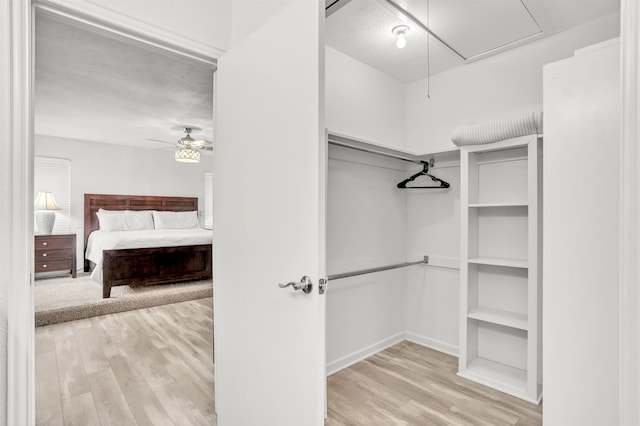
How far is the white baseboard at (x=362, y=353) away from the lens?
246 centimetres

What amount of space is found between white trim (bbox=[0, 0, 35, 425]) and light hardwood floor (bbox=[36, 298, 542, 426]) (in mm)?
963

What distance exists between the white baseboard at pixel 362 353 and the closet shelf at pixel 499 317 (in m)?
0.79

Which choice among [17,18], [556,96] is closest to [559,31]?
[556,96]

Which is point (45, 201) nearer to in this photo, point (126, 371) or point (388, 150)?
point (126, 371)

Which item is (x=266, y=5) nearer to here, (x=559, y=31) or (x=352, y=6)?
(x=352, y=6)

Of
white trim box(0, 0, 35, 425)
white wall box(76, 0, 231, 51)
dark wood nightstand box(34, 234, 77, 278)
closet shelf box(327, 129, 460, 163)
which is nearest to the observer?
white trim box(0, 0, 35, 425)

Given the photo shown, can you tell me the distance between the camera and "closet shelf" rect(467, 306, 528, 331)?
7.25 ft

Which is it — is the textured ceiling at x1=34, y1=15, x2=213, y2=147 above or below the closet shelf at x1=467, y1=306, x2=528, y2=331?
above

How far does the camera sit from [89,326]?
136 inches

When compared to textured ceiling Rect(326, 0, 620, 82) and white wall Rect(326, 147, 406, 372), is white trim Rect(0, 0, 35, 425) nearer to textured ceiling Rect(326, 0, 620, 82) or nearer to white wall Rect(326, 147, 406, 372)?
textured ceiling Rect(326, 0, 620, 82)

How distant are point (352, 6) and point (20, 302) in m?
2.19

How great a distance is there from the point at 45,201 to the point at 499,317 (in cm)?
646

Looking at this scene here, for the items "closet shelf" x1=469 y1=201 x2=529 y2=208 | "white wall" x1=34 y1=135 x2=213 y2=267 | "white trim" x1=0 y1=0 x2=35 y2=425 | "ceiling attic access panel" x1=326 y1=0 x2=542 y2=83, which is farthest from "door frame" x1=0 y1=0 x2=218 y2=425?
"white wall" x1=34 y1=135 x2=213 y2=267

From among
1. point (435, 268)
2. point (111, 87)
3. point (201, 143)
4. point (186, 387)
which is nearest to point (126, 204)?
point (201, 143)
